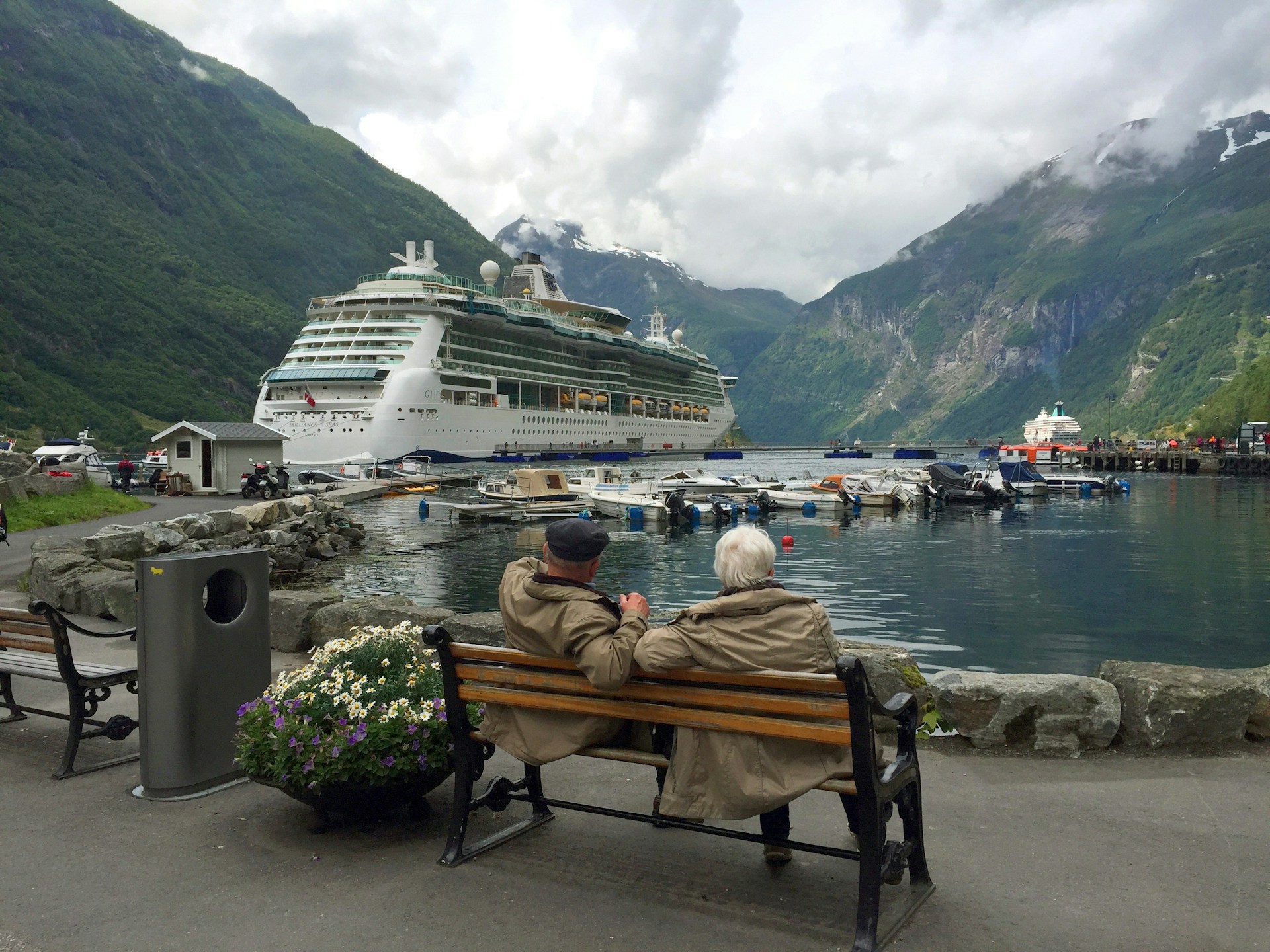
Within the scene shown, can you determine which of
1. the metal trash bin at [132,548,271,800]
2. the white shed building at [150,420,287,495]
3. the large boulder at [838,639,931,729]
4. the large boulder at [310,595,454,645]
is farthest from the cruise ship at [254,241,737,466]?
the large boulder at [838,639,931,729]

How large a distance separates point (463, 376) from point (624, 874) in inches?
2968

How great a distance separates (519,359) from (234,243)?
75373 mm

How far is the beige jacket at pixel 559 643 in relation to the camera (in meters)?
3.39

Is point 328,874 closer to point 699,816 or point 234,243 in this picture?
point 699,816

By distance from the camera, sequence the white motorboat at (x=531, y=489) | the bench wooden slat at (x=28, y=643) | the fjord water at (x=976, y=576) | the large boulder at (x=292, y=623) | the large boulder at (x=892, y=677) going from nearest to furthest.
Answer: the bench wooden slat at (x=28, y=643)
the large boulder at (x=892, y=677)
the large boulder at (x=292, y=623)
the fjord water at (x=976, y=576)
the white motorboat at (x=531, y=489)

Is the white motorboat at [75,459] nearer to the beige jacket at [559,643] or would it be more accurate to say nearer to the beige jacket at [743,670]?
the beige jacket at [559,643]

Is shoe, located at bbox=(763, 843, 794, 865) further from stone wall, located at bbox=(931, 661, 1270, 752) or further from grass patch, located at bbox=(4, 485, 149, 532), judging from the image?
grass patch, located at bbox=(4, 485, 149, 532)

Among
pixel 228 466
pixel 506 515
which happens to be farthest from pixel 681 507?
pixel 228 466

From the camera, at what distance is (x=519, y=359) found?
87375mm

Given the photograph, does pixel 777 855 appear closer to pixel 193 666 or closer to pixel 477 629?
pixel 193 666

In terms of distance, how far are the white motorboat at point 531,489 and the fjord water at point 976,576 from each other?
2150mm

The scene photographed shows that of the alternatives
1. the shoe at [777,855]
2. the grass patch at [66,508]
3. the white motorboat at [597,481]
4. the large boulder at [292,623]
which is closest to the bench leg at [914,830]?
the shoe at [777,855]

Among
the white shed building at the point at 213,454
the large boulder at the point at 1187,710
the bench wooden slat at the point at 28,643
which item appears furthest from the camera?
the white shed building at the point at 213,454

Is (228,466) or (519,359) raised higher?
(519,359)
